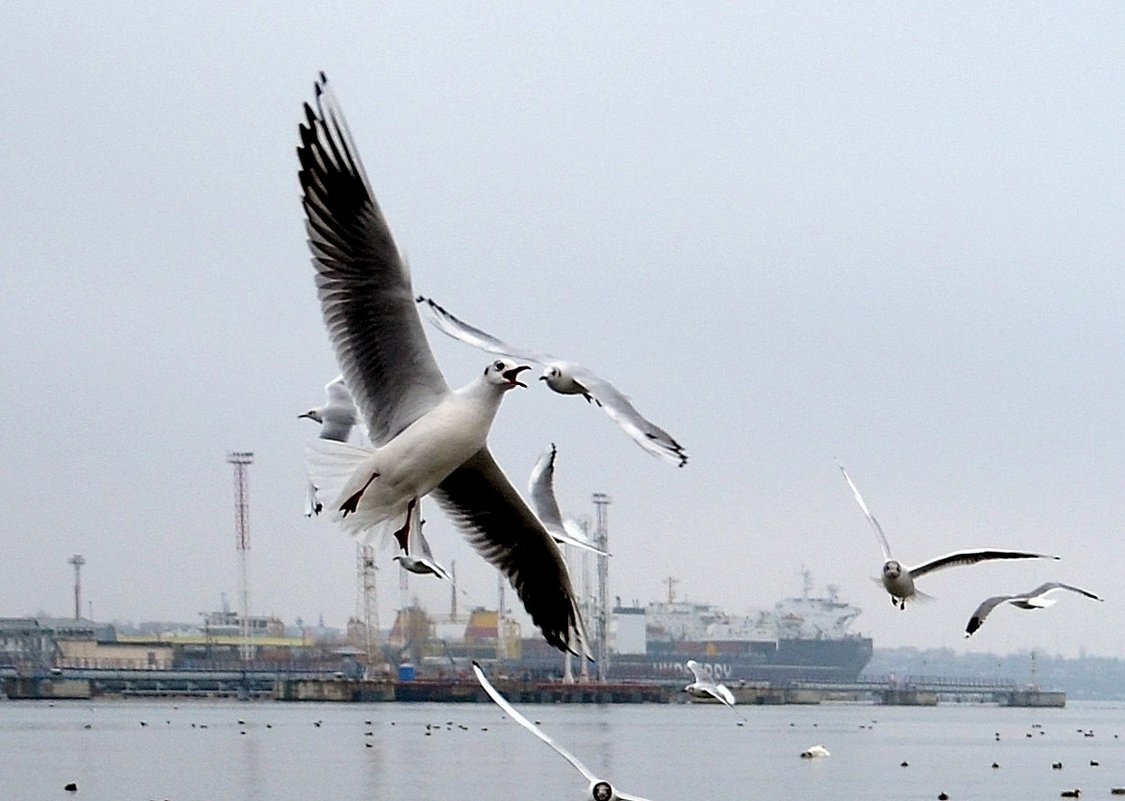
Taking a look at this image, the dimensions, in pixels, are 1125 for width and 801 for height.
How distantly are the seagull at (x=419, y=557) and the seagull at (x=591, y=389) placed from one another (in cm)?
132

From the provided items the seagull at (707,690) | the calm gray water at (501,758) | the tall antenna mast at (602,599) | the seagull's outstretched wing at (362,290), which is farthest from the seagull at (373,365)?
the tall antenna mast at (602,599)

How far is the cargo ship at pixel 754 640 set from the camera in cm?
16025

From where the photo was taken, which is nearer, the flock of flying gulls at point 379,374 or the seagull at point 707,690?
the flock of flying gulls at point 379,374

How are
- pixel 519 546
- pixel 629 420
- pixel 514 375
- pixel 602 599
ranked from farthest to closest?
pixel 602 599 → pixel 519 546 → pixel 514 375 → pixel 629 420

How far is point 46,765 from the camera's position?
4712cm

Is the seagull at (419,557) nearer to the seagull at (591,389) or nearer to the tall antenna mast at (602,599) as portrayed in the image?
the seagull at (591,389)

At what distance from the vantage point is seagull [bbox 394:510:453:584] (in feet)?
36.0

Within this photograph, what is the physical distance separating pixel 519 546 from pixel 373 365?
1683 mm

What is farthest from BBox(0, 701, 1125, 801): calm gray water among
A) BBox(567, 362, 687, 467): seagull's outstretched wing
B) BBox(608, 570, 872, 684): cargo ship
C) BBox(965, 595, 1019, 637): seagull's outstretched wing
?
BBox(608, 570, 872, 684): cargo ship

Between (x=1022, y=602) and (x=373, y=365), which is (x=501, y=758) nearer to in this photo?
(x=1022, y=602)

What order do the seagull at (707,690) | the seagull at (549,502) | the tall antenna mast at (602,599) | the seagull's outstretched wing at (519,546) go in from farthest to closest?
the tall antenna mast at (602,599), the seagull at (707,690), the seagull at (549,502), the seagull's outstretched wing at (519,546)

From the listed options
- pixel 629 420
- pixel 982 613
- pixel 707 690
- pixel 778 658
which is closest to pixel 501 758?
pixel 707 690

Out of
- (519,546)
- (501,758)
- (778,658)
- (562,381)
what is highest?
(562,381)

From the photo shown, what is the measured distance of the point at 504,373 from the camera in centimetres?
984
